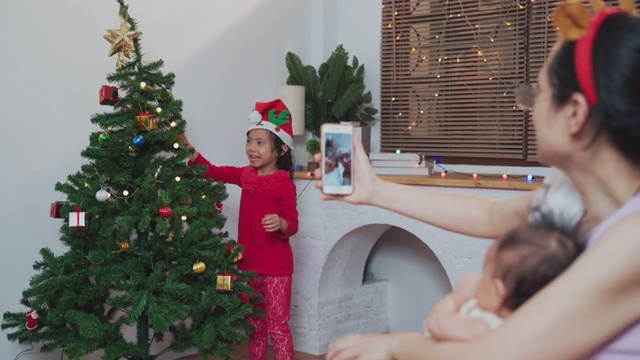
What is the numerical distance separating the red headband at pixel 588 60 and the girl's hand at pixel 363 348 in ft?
1.63

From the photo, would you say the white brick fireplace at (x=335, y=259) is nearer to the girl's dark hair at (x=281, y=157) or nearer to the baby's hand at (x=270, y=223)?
the girl's dark hair at (x=281, y=157)

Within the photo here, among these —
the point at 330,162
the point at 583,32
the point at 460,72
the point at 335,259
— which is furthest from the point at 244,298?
the point at 583,32

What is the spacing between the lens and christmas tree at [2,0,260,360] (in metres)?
3.06

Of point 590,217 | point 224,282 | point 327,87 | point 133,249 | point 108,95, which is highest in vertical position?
point 327,87

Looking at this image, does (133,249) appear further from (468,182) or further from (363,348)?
(363,348)

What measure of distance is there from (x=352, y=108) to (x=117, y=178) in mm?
2063

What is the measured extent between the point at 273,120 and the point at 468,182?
3.43 ft

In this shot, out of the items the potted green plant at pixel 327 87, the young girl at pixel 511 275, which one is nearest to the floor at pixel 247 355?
the potted green plant at pixel 327 87

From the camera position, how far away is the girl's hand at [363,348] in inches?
50.5

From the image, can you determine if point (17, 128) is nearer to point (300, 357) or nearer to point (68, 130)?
point (68, 130)

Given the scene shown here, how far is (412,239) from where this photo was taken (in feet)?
16.5

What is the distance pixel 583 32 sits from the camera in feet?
3.83

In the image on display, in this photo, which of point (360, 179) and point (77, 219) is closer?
point (360, 179)

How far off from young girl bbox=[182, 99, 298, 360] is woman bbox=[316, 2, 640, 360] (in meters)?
2.48
